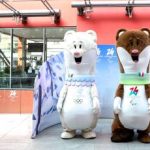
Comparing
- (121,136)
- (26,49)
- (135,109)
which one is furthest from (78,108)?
(26,49)

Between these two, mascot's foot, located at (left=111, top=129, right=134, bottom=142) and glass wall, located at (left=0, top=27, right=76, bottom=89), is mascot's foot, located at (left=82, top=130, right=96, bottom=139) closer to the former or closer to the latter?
mascot's foot, located at (left=111, top=129, right=134, bottom=142)

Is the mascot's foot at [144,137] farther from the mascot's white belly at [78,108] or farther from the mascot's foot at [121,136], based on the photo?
the mascot's white belly at [78,108]

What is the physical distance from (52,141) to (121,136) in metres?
1.38

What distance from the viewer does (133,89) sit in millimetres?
7879

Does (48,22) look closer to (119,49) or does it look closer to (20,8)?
(20,8)

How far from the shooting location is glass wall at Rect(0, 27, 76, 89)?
15.0m

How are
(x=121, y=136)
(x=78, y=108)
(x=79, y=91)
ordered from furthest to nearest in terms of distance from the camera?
(x=79, y=91) < (x=78, y=108) < (x=121, y=136)

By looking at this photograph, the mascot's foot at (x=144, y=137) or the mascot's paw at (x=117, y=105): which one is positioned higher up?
the mascot's paw at (x=117, y=105)

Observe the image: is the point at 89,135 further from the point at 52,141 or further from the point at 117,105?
the point at 117,105

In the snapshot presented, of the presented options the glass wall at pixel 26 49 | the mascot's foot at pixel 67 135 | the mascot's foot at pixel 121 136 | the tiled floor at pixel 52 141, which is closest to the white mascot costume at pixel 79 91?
the mascot's foot at pixel 67 135

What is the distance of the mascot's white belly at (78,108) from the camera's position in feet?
26.4

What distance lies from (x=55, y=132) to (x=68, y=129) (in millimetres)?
977

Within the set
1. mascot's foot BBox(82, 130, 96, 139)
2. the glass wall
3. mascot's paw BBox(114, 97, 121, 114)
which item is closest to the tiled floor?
mascot's foot BBox(82, 130, 96, 139)

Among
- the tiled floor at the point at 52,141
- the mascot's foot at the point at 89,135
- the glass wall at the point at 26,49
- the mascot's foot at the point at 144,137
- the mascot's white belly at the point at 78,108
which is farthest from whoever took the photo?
the glass wall at the point at 26,49
